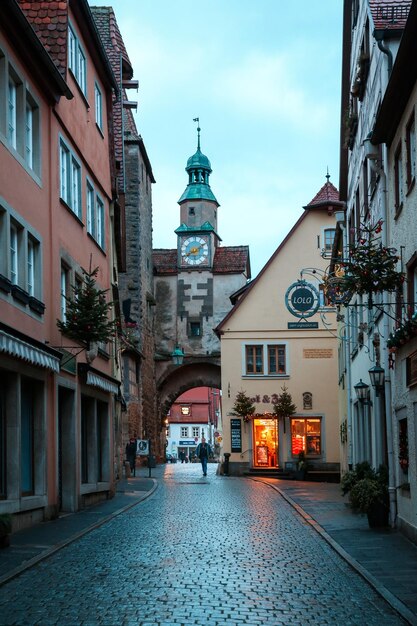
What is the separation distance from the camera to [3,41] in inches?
637

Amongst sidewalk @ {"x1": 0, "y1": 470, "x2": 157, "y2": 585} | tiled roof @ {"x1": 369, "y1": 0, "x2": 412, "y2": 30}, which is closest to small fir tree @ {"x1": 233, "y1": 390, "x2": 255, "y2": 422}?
sidewalk @ {"x1": 0, "y1": 470, "x2": 157, "y2": 585}

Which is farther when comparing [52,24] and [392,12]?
[52,24]

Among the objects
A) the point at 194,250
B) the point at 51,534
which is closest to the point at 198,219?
the point at 194,250

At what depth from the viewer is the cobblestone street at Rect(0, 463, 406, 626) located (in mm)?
8914

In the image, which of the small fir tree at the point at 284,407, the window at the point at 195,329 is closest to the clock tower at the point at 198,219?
the window at the point at 195,329

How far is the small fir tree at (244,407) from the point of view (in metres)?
43.5

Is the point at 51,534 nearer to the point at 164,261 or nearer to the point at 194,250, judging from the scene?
the point at 164,261

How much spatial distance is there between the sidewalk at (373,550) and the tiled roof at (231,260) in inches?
1518

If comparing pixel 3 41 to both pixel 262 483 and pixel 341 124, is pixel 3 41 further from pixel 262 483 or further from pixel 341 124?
pixel 262 483

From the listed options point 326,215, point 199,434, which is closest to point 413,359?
point 326,215

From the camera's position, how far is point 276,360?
4434cm

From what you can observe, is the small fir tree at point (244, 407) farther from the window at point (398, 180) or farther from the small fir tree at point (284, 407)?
the window at point (398, 180)

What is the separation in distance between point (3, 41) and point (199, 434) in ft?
315

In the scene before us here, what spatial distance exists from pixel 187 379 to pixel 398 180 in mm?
44638
